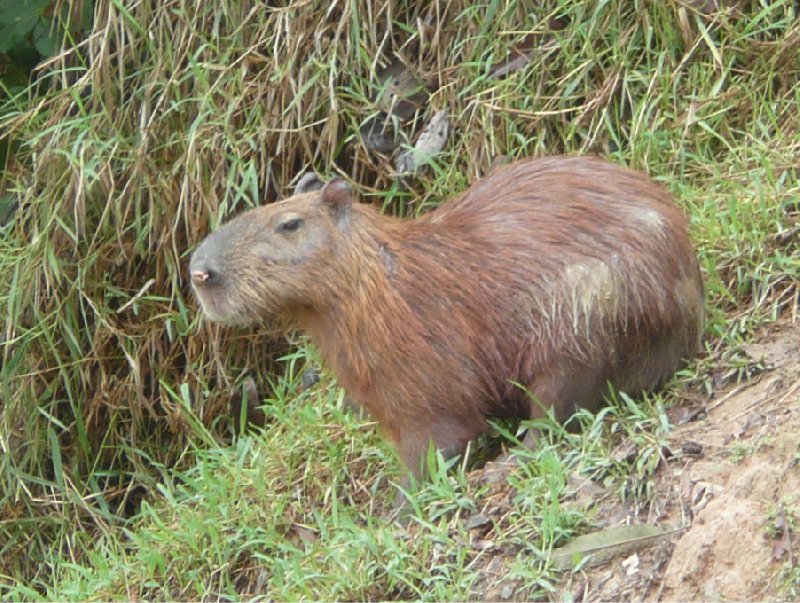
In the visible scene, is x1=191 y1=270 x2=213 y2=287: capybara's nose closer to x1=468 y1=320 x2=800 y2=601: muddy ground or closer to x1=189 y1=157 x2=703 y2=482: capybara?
x1=189 y1=157 x2=703 y2=482: capybara

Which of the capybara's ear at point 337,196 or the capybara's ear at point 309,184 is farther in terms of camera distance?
the capybara's ear at point 309,184

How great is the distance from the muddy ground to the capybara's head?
1.26 meters

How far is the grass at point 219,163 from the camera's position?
645 cm

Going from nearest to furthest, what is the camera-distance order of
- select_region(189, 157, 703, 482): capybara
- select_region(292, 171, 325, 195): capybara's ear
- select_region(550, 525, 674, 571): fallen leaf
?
select_region(550, 525, 674, 571): fallen leaf < select_region(189, 157, 703, 482): capybara < select_region(292, 171, 325, 195): capybara's ear

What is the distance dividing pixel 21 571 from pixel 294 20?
2763 millimetres

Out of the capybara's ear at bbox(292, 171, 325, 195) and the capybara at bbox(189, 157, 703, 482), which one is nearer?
the capybara at bbox(189, 157, 703, 482)

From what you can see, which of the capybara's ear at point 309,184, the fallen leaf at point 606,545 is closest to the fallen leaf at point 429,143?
the capybara's ear at point 309,184

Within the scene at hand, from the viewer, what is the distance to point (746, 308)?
5.61m

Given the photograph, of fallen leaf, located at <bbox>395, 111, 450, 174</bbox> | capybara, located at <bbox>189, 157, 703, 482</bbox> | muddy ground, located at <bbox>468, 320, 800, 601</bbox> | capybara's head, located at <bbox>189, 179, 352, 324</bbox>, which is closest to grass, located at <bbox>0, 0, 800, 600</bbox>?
fallen leaf, located at <bbox>395, 111, 450, 174</bbox>

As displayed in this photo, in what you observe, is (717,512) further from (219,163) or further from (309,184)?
(219,163)

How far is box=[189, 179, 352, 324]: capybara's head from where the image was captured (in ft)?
17.8

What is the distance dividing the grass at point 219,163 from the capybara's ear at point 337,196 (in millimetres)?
915

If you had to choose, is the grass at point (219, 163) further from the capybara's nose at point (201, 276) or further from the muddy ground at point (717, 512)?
the muddy ground at point (717, 512)

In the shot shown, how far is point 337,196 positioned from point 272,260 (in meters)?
0.33
